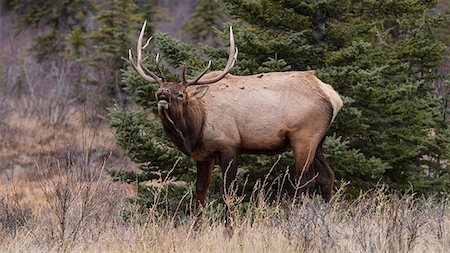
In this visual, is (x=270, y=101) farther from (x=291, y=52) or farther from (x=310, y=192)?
(x=291, y=52)

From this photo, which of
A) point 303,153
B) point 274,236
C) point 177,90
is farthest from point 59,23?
point 274,236

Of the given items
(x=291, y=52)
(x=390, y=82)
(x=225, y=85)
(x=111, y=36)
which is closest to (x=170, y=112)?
(x=225, y=85)

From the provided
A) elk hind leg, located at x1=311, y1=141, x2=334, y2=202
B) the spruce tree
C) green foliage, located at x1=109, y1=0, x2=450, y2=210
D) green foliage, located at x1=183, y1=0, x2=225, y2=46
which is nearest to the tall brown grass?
elk hind leg, located at x1=311, y1=141, x2=334, y2=202

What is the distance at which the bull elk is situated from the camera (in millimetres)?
9008

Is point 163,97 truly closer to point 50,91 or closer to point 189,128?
point 189,128

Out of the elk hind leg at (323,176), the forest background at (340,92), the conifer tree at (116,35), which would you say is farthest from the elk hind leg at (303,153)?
the conifer tree at (116,35)

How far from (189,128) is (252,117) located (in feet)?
2.30

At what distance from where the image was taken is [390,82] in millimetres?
11852

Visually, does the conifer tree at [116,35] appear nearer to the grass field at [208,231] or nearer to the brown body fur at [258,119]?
the brown body fur at [258,119]

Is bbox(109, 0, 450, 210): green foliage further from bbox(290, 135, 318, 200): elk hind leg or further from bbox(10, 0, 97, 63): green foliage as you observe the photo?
bbox(10, 0, 97, 63): green foliage

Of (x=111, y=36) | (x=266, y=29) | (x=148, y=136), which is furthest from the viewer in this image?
(x=111, y=36)

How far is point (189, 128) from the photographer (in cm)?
898

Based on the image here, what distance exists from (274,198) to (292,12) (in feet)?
7.96

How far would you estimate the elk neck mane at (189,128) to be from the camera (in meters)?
8.88
